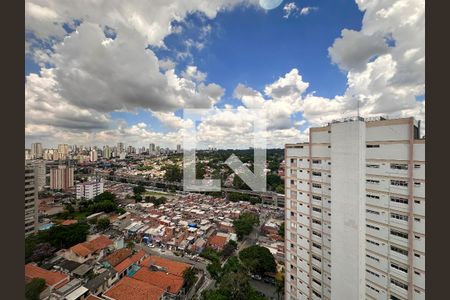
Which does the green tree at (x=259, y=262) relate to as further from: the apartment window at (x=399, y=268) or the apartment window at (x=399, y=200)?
the apartment window at (x=399, y=200)

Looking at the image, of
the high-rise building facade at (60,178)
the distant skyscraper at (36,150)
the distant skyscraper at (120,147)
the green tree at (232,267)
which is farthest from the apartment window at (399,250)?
the distant skyscraper at (120,147)

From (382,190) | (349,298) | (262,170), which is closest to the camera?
(382,190)

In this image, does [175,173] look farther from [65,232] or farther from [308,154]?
[308,154]

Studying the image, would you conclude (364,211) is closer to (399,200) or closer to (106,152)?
(399,200)

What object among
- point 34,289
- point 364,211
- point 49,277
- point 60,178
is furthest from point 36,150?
point 364,211

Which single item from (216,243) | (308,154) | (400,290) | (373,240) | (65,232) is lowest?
(216,243)

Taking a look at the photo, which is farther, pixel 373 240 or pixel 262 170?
pixel 262 170

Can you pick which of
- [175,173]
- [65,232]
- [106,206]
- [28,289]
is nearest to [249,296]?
[28,289]

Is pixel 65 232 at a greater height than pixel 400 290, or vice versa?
pixel 400 290
